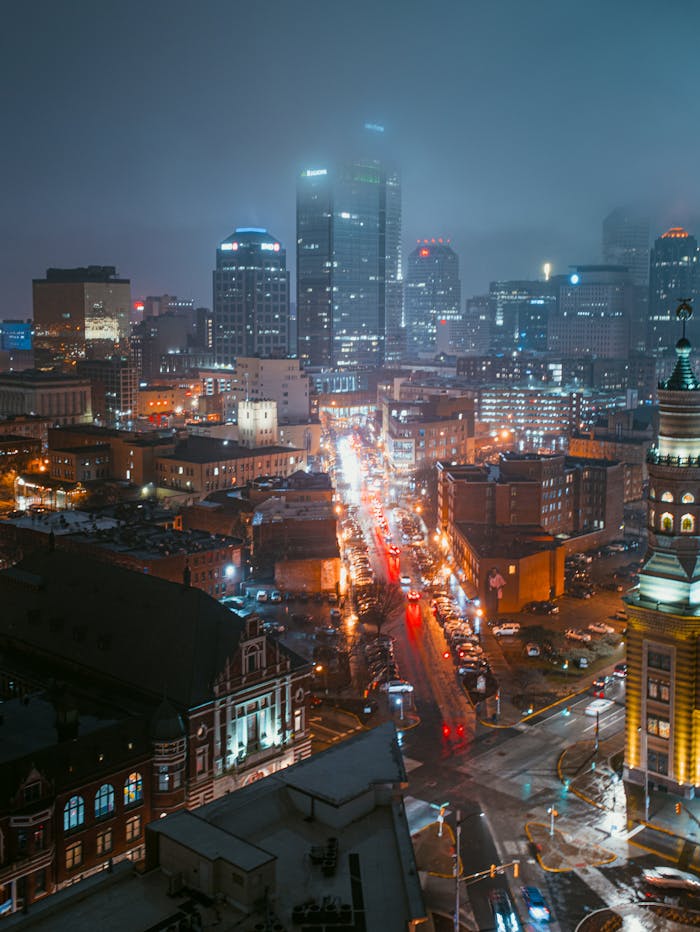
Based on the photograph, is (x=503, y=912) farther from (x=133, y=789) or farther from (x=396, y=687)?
(x=396, y=687)

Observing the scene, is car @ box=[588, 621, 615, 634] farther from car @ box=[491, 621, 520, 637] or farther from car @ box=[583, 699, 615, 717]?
car @ box=[583, 699, 615, 717]

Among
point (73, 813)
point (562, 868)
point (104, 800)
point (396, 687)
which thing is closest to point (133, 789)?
point (104, 800)

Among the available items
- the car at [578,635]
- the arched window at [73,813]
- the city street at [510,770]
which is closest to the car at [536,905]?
the city street at [510,770]

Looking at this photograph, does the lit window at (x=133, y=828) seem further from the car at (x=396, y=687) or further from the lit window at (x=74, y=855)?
the car at (x=396, y=687)

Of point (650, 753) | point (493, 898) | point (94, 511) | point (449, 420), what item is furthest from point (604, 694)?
point (449, 420)

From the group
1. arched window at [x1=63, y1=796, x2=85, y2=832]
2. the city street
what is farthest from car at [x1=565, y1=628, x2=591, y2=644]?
arched window at [x1=63, y1=796, x2=85, y2=832]
